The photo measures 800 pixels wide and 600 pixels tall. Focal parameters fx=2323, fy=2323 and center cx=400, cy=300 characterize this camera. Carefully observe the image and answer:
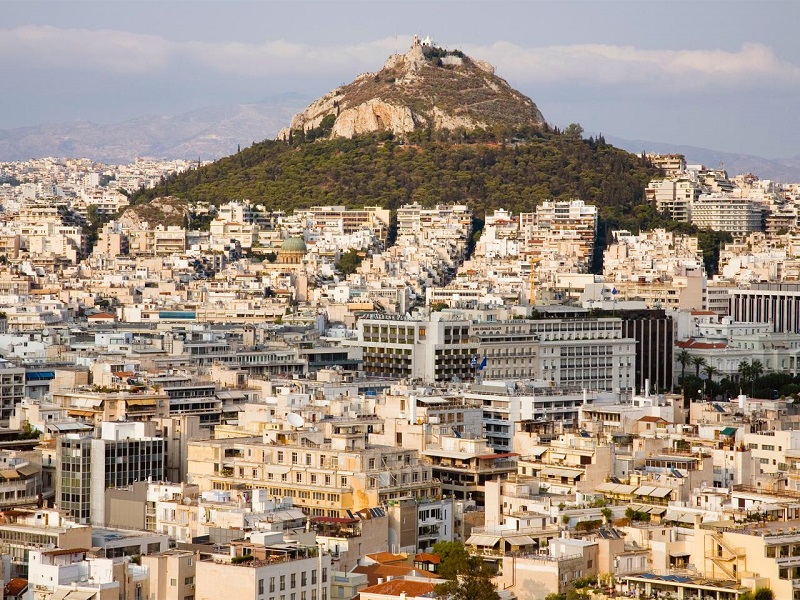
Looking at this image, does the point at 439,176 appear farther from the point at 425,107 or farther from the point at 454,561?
the point at 454,561

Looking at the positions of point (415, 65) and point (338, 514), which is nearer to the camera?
point (338, 514)

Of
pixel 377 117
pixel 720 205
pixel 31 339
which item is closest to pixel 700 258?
pixel 720 205

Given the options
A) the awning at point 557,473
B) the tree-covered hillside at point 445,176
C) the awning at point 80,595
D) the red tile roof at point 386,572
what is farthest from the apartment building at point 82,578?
the tree-covered hillside at point 445,176

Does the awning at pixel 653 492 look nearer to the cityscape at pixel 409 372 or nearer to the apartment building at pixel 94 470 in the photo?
the cityscape at pixel 409 372

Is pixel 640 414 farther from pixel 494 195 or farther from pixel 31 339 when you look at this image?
pixel 494 195

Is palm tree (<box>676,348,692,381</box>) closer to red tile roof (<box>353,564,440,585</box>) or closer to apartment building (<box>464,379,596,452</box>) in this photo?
apartment building (<box>464,379,596,452</box>)

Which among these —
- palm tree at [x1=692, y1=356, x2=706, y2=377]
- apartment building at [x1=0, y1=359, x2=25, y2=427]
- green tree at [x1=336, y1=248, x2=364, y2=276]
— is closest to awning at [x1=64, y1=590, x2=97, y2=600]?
apartment building at [x1=0, y1=359, x2=25, y2=427]
